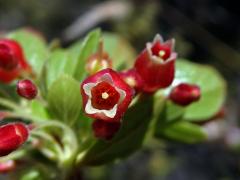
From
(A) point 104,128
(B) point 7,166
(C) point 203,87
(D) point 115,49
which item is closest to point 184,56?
(D) point 115,49

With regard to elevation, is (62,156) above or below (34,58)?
below

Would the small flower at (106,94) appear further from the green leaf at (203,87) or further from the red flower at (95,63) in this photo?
the green leaf at (203,87)

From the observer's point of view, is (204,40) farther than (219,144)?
Yes

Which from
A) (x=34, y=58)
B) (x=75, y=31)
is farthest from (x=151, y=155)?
(x=34, y=58)

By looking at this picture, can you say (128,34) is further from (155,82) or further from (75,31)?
(155,82)

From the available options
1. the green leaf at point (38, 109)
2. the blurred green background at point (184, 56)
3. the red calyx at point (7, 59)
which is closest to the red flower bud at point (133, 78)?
the green leaf at point (38, 109)

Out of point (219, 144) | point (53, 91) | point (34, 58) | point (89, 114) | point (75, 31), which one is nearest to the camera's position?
point (89, 114)
